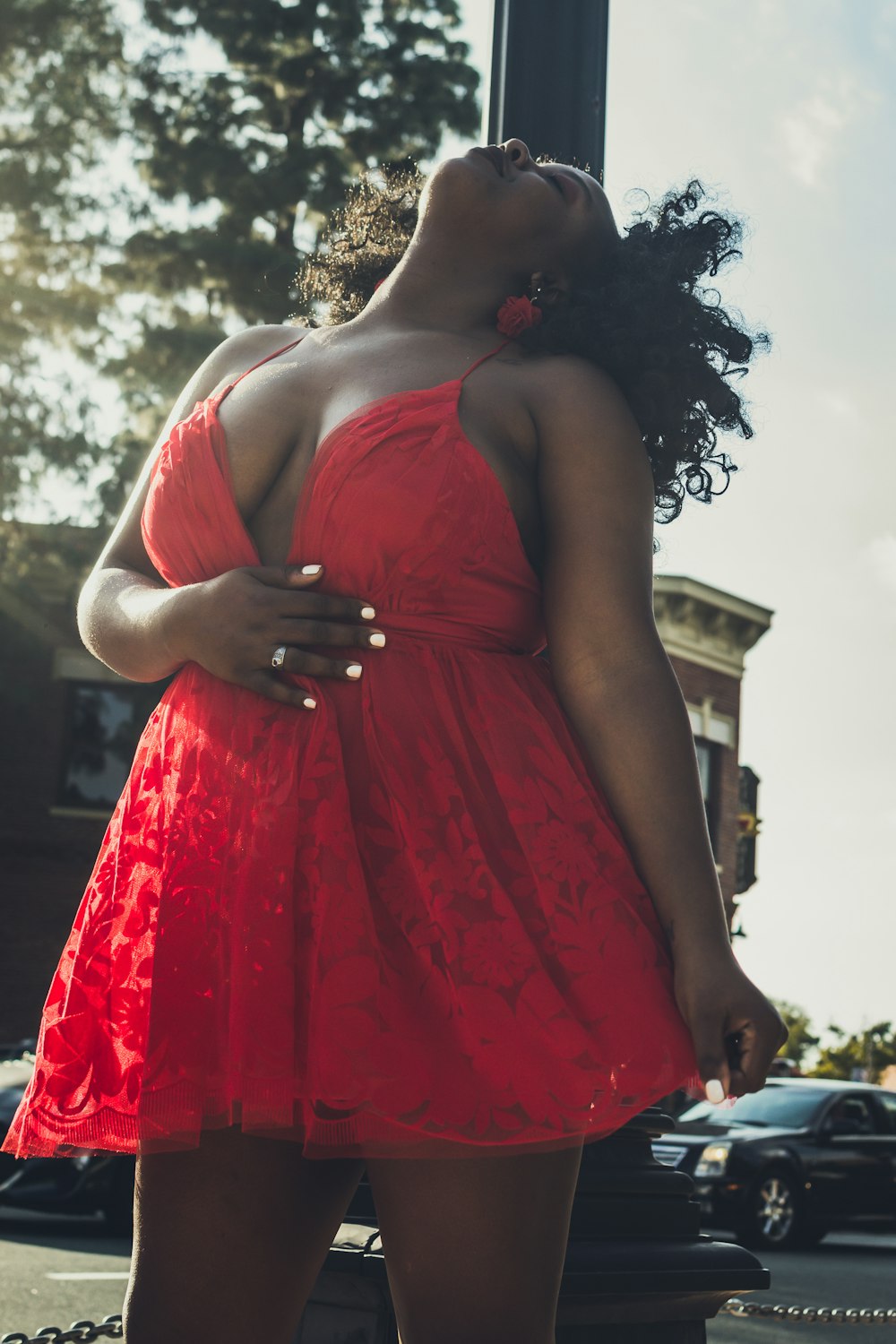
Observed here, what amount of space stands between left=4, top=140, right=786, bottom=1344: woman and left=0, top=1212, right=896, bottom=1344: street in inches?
185

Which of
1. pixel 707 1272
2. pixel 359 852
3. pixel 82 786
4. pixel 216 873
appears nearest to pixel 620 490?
pixel 359 852

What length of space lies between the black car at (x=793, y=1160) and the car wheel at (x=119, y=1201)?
4.91 meters

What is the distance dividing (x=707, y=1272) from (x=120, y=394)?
44.9ft

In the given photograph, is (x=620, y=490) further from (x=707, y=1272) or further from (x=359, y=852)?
(x=707, y=1272)

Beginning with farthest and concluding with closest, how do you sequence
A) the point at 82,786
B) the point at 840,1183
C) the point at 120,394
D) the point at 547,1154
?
the point at 82,786 → the point at 120,394 → the point at 840,1183 → the point at 547,1154

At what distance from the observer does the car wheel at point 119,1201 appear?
30.7 ft

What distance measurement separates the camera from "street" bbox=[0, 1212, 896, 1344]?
21.5ft

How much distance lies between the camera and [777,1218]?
12.9m

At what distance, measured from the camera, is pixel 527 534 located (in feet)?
6.54

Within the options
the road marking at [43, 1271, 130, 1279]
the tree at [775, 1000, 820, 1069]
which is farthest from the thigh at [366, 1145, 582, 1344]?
the tree at [775, 1000, 820, 1069]

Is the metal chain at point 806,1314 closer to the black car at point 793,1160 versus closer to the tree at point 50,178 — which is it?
the black car at point 793,1160

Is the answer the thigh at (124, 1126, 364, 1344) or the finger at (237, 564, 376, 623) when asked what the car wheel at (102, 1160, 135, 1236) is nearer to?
the thigh at (124, 1126, 364, 1344)

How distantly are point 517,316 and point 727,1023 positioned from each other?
101cm

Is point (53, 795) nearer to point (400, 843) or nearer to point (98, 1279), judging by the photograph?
point (98, 1279)
